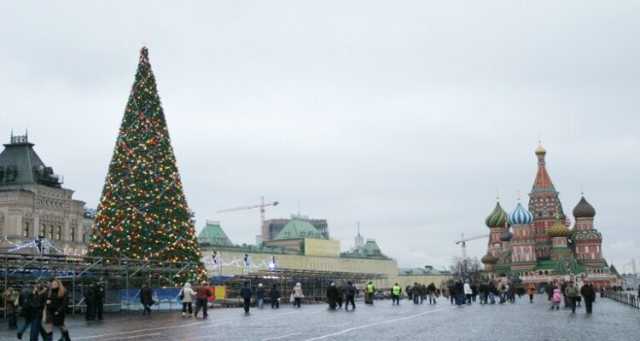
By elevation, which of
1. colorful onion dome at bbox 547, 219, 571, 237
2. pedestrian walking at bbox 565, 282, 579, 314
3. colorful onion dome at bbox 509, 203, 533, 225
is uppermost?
colorful onion dome at bbox 509, 203, 533, 225

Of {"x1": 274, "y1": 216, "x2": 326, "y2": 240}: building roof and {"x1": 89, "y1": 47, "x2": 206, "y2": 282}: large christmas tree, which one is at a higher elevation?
{"x1": 274, "y1": 216, "x2": 326, "y2": 240}: building roof

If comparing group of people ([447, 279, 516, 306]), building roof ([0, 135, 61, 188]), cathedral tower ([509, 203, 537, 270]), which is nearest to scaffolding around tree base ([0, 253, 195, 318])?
group of people ([447, 279, 516, 306])

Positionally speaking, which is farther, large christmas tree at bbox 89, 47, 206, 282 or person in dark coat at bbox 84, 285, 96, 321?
large christmas tree at bbox 89, 47, 206, 282

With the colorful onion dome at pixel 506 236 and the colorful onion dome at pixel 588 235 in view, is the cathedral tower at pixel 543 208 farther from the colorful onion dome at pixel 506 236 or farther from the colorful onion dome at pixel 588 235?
the colorful onion dome at pixel 506 236

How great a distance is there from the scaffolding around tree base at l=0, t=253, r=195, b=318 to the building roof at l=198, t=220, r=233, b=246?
120356mm

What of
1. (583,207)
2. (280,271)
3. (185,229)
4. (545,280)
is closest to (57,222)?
(280,271)

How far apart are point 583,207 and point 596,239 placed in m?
5.96

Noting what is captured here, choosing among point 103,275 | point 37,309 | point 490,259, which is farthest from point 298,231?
point 37,309

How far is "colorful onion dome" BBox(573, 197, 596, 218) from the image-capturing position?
156 m

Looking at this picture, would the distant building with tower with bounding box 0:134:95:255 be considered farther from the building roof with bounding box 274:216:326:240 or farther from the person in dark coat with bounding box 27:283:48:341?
the person in dark coat with bounding box 27:283:48:341

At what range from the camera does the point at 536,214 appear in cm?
15938

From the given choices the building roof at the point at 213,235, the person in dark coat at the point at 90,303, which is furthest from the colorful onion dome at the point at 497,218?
the person in dark coat at the point at 90,303

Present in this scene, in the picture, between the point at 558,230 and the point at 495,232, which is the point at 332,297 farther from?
the point at 495,232

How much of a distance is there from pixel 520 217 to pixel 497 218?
16.4m
